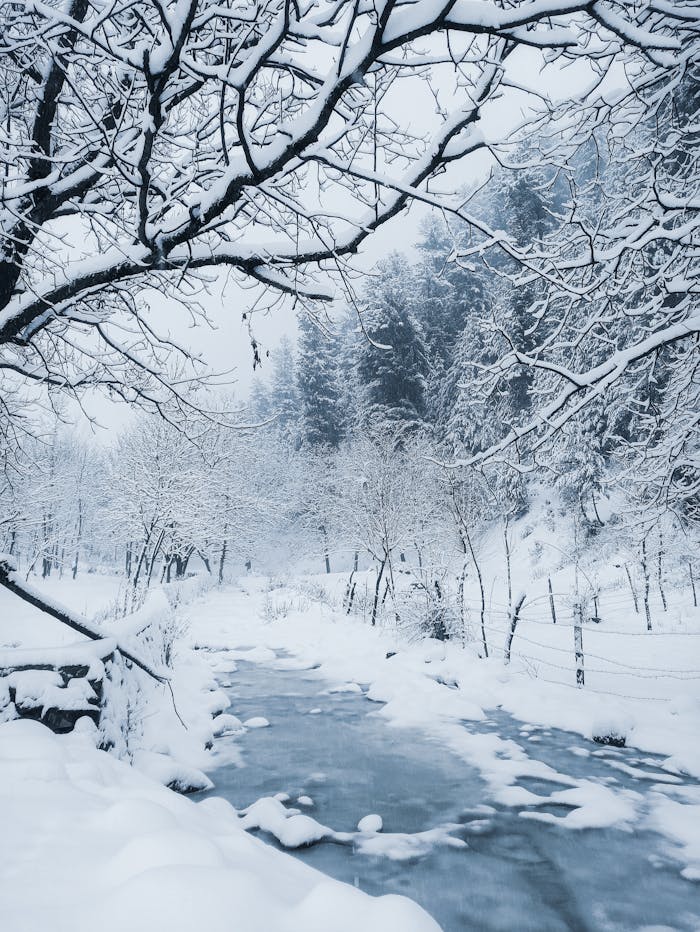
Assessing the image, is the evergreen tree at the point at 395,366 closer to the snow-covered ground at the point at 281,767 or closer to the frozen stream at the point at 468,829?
the snow-covered ground at the point at 281,767

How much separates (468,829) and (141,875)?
12.3ft

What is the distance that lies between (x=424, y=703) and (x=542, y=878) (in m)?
4.47

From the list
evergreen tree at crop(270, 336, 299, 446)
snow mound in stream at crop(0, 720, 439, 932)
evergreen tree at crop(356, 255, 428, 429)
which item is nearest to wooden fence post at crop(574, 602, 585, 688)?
snow mound in stream at crop(0, 720, 439, 932)

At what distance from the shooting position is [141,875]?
180 cm

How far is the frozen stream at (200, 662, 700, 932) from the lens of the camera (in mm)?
3531

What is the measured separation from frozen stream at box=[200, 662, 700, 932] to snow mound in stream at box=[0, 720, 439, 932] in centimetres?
162

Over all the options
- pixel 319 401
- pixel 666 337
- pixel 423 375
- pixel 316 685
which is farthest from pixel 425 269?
pixel 666 337

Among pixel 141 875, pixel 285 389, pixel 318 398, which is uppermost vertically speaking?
pixel 285 389

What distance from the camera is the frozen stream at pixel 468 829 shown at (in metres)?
3.53

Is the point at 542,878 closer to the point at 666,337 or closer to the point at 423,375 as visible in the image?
the point at 666,337

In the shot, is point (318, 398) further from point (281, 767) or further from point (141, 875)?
point (141, 875)

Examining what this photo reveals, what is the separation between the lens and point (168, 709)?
7.39 m

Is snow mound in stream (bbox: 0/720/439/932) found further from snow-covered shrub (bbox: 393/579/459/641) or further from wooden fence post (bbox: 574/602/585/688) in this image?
snow-covered shrub (bbox: 393/579/459/641)

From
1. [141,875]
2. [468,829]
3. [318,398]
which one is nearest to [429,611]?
[468,829]
